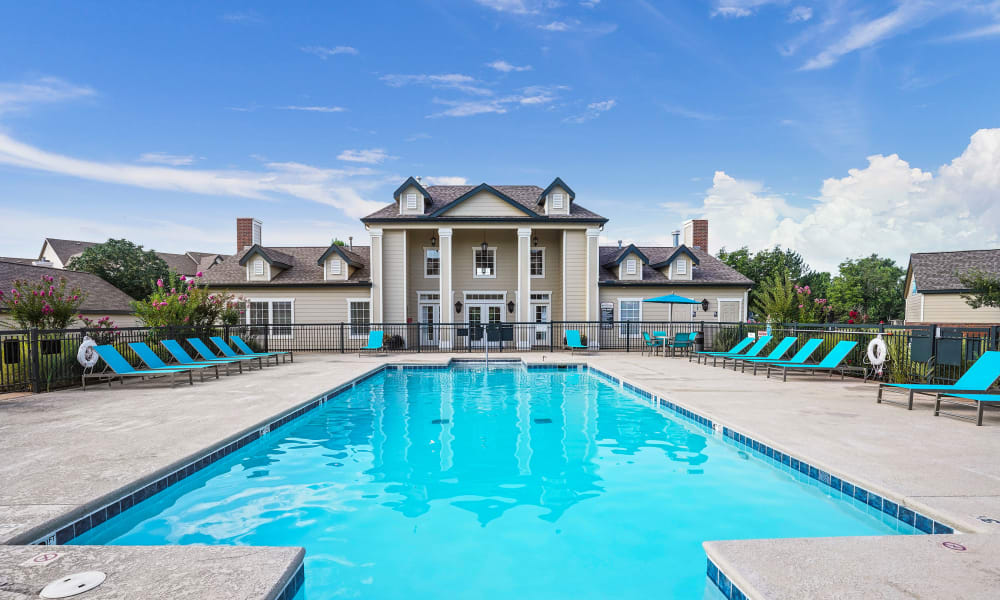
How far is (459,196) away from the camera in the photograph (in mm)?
23484

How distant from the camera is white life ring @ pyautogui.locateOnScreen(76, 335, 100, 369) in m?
9.34

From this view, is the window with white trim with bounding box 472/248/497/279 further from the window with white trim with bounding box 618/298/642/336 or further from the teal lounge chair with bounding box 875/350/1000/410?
the teal lounge chair with bounding box 875/350/1000/410

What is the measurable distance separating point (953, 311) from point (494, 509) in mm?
35022

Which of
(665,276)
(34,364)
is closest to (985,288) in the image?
(665,276)

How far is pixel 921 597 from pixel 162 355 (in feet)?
45.5

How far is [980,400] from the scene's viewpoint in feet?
19.8

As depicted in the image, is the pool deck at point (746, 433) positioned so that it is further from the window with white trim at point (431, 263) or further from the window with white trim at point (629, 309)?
the window with white trim at point (431, 263)

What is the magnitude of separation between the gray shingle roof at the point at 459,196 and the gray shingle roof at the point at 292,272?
11.3 ft

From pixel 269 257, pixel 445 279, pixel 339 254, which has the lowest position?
pixel 445 279

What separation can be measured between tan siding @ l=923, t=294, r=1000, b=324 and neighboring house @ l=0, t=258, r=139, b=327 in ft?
143

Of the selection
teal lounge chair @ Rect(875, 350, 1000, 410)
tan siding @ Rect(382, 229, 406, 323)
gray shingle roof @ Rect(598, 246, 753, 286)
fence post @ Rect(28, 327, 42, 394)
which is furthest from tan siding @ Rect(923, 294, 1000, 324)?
fence post @ Rect(28, 327, 42, 394)

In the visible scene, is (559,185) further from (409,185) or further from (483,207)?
(409,185)

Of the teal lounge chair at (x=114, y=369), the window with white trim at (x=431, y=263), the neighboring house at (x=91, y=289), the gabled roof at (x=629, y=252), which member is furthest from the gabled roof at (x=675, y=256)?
the neighboring house at (x=91, y=289)

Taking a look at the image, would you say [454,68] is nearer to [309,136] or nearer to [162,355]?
[309,136]
